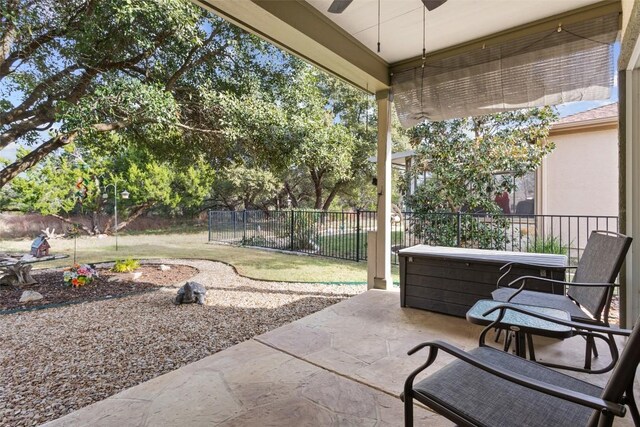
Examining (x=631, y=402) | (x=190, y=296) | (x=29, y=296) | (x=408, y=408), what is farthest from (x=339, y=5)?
(x=29, y=296)

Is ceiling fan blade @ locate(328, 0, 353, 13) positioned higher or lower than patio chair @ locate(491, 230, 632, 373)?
higher

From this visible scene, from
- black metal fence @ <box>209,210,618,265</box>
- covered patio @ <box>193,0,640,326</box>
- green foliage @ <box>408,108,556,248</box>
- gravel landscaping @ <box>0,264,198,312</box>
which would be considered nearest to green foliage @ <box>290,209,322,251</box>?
black metal fence @ <box>209,210,618,265</box>

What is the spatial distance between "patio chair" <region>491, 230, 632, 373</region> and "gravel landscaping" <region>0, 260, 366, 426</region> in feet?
7.36

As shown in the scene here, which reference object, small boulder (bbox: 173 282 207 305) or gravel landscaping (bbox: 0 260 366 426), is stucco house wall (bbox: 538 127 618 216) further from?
small boulder (bbox: 173 282 207 305)

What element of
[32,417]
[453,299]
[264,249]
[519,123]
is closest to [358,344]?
[453,299]

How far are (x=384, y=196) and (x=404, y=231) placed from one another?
8.66 feet

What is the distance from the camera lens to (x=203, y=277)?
558cm

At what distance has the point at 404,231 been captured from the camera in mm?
6547

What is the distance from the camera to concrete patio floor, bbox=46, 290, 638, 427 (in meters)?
1.63

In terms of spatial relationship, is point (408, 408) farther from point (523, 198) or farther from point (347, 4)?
point (523, 198)

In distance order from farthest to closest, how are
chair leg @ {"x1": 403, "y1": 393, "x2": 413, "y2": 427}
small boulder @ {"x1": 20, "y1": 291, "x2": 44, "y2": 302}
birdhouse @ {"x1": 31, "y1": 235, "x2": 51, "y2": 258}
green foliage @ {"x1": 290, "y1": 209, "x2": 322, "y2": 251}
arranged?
1. green foliage @ {"x1": 290, "y1": 209, "x2": 322, "y2": 251}
2. birdhouse @ {"x1": 31, "y1": 235, "x2": 51, "y2": 258}
3. small boulder @ {"x1": 20, "y1": 291, "x2": 44, "y2": 302}
4. chair leg @ {"x1": 403, "y1": 393, "x2": 413, "y2": 427}

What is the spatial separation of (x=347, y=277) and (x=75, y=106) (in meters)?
4.54

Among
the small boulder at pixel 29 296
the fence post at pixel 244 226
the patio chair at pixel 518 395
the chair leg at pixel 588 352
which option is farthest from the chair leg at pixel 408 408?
the fence post at pixel 244 226

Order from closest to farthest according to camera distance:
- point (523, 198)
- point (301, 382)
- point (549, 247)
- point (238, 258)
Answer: point (301, 382), point (549, 247), point (523, 198), point (238, 258)
